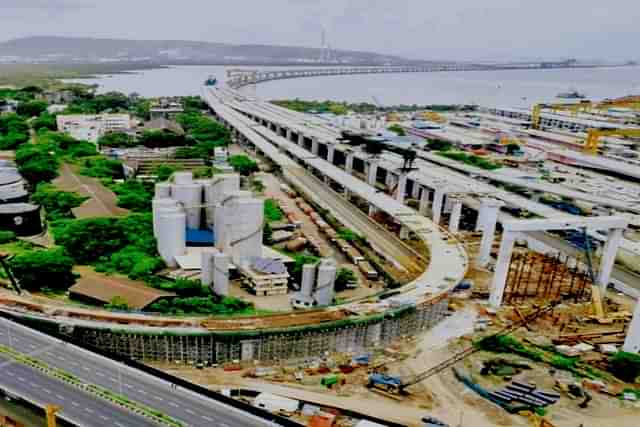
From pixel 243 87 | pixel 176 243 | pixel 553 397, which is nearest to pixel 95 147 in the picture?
pixel 176 243

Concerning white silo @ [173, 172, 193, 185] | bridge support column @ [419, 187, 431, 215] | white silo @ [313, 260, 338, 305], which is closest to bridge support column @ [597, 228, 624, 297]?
white silo @ [313, 260, 338, 305]

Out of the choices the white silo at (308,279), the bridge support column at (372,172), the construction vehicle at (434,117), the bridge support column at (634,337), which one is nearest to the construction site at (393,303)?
the bridge support column at (634,337)

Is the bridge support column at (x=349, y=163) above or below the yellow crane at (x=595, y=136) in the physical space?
below

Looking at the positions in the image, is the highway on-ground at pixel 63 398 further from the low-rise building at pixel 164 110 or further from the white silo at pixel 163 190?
the low-rise building at pixel 164 110

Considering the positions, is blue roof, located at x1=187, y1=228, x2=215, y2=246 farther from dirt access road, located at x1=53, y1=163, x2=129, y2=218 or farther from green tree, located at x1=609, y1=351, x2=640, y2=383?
green tree, located at x1=609, y1=351, x2=640, y2=383

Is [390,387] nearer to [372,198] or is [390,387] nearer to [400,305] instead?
[400,305]

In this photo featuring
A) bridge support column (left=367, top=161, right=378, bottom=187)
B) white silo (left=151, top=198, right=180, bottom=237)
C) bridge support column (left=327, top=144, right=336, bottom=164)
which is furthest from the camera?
bridge support column (left=327, top=144, right=336, bottom=164)
